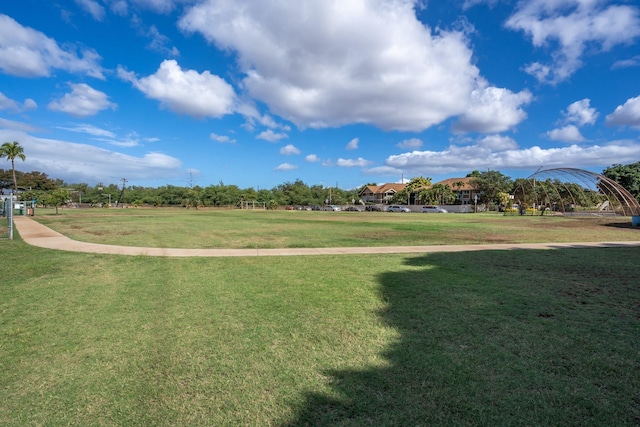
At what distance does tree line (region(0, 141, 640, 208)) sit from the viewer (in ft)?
210

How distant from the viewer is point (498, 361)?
3744mm

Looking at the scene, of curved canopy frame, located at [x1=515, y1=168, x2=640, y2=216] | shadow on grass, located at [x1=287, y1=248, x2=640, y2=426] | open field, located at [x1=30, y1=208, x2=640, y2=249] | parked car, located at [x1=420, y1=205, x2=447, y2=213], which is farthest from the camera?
parked car, located at [x1=420, y1=205, x2=447, y2=213]

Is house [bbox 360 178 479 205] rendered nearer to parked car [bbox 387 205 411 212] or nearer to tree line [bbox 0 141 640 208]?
tree line [bbox 0 141 640 208]

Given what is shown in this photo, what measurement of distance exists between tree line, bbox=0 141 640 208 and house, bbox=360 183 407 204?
3.95 metres

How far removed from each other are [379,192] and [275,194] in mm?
37360

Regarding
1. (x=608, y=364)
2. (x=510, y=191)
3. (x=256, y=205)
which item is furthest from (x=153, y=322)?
(x=256, y=205)

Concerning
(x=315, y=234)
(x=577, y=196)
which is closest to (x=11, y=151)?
(x=315, y=234)

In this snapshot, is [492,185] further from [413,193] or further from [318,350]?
[318,350]

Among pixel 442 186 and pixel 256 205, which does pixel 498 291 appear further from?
pixel 256 205

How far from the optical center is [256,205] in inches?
4178

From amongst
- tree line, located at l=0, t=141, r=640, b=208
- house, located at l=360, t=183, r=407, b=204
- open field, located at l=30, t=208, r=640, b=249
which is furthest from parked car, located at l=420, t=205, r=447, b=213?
open field, located at l=30, t=208, r=640, b=249

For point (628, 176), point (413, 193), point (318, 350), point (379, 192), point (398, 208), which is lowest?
point (318, 350)

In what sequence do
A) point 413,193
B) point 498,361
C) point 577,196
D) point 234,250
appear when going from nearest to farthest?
point 498,361 → point 234,250 → point 577,196 → point 413,193

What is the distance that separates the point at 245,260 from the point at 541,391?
794 cm
